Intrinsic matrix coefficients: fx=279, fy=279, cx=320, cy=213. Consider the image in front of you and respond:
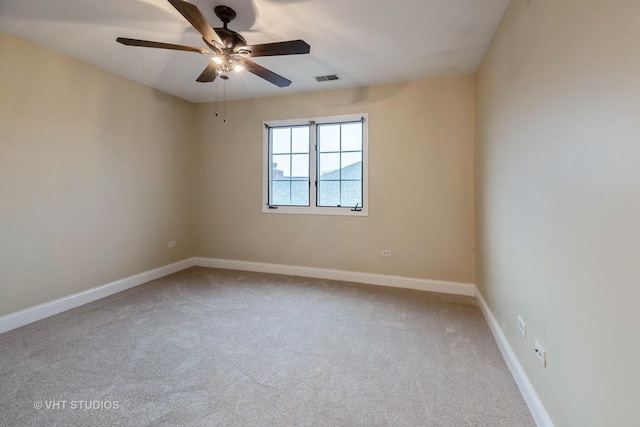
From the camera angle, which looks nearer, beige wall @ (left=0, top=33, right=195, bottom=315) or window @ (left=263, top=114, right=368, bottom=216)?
beige wall @ (left=0, top=33, right=195, bottom=315)

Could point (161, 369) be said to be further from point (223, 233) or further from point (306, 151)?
point (306, 151)

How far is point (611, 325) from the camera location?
0.98 metres

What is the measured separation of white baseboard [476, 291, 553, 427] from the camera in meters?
1.47

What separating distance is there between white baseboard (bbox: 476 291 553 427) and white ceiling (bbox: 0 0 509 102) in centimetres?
259

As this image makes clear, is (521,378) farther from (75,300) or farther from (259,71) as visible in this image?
(75,300)

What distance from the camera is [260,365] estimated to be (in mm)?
2043

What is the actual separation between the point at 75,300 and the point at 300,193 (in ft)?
9.72

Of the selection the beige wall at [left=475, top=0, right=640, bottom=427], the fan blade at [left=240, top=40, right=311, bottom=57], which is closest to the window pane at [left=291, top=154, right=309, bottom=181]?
the fan blade at [left=240, top=40, right=311, bottom=57]

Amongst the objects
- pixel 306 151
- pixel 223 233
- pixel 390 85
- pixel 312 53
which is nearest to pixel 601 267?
pixel 312 53

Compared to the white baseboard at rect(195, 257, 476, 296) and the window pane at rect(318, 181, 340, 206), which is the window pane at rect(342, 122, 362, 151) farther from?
the white baseboard at rect(195, 257, 476, 296)

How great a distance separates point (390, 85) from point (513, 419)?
3562mm

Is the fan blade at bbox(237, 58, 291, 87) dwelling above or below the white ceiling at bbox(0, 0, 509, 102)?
below

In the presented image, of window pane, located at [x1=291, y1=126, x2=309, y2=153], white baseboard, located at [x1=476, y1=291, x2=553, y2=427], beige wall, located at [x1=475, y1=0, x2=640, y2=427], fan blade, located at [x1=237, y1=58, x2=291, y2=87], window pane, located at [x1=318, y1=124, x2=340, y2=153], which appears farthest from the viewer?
window pane, located at [x1=291, y1=126, x2=309, y2=153]

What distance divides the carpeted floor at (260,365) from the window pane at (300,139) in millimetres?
2193
